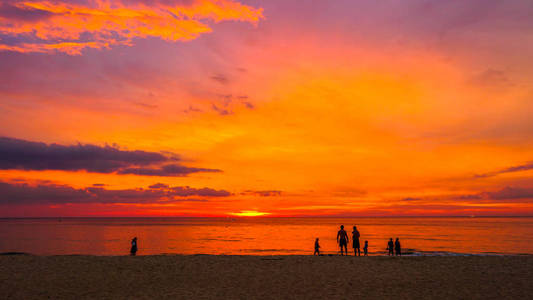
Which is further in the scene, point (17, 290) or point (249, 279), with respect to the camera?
point (249, 279)

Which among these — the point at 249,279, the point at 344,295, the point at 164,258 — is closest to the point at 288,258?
the point at 249,279

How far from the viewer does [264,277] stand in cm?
1889

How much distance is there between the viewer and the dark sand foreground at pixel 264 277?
50.5 ft

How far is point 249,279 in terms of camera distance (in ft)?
60.7

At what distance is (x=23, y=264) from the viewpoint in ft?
72.3

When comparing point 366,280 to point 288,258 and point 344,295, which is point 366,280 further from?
point 288,258

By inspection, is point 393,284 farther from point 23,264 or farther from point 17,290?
point 23,264

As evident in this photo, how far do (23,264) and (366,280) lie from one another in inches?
796

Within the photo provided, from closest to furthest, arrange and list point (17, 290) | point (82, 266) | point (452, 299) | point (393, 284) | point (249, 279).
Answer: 1. point (452, 299)
2. point (17, 290)
3. point (393, 284)
4. point (249, 279)
5. point (82, 266)

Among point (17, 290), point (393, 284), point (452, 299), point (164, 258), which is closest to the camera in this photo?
point (452, 299)

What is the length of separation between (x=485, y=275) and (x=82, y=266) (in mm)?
22622

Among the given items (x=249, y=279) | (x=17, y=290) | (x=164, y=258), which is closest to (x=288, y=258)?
(x=249, y=279)

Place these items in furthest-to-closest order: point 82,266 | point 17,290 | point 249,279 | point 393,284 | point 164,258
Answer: point 164,258 → point 82,266 → point 249,279 → point 393,284 → point 17,290

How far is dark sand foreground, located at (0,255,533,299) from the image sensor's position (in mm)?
15398
